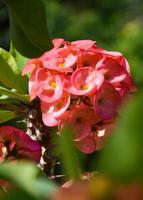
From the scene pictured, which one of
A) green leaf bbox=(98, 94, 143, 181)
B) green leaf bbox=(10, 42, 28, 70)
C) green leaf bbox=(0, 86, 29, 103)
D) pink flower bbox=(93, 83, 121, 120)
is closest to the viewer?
green leaf bbox=(98, 94, 143, 181)

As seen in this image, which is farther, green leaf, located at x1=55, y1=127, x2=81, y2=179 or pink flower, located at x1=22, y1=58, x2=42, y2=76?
pink flower, located at x1=22, y1=58, x2=42, y2=76

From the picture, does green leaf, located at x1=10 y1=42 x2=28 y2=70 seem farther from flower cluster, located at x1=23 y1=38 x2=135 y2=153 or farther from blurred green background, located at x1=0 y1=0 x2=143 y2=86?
blurred green background, located at x1=0 y1=0 x2=143 y2=86

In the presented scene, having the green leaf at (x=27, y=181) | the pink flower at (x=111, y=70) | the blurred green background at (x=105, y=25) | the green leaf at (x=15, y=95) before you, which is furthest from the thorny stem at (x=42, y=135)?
the blurred green background at (x=105, y=25)

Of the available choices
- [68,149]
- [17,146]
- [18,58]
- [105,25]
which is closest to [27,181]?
[68,149]

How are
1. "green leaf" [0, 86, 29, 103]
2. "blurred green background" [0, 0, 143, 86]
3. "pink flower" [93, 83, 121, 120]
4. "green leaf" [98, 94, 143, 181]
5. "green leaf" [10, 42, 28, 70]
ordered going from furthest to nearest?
"blurred green background" [0, 0, 143, 86], "green leaf" [10, 42, 28, 70], "green leaf" [0, 86, 29, 103], "pink flower" [93, 83, 121, 120], "green leaf" [98, 94, 143, 181]

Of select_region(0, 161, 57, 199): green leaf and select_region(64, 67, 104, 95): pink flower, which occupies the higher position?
select_region(0, 161, 57, 199): green leaf

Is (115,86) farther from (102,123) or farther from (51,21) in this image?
(51,21)

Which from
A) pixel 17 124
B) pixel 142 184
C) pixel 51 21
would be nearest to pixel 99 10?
pixel 51 21

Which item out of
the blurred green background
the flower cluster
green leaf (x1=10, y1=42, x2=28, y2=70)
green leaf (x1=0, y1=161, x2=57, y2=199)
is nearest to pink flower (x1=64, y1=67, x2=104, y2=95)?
the flower cluster
